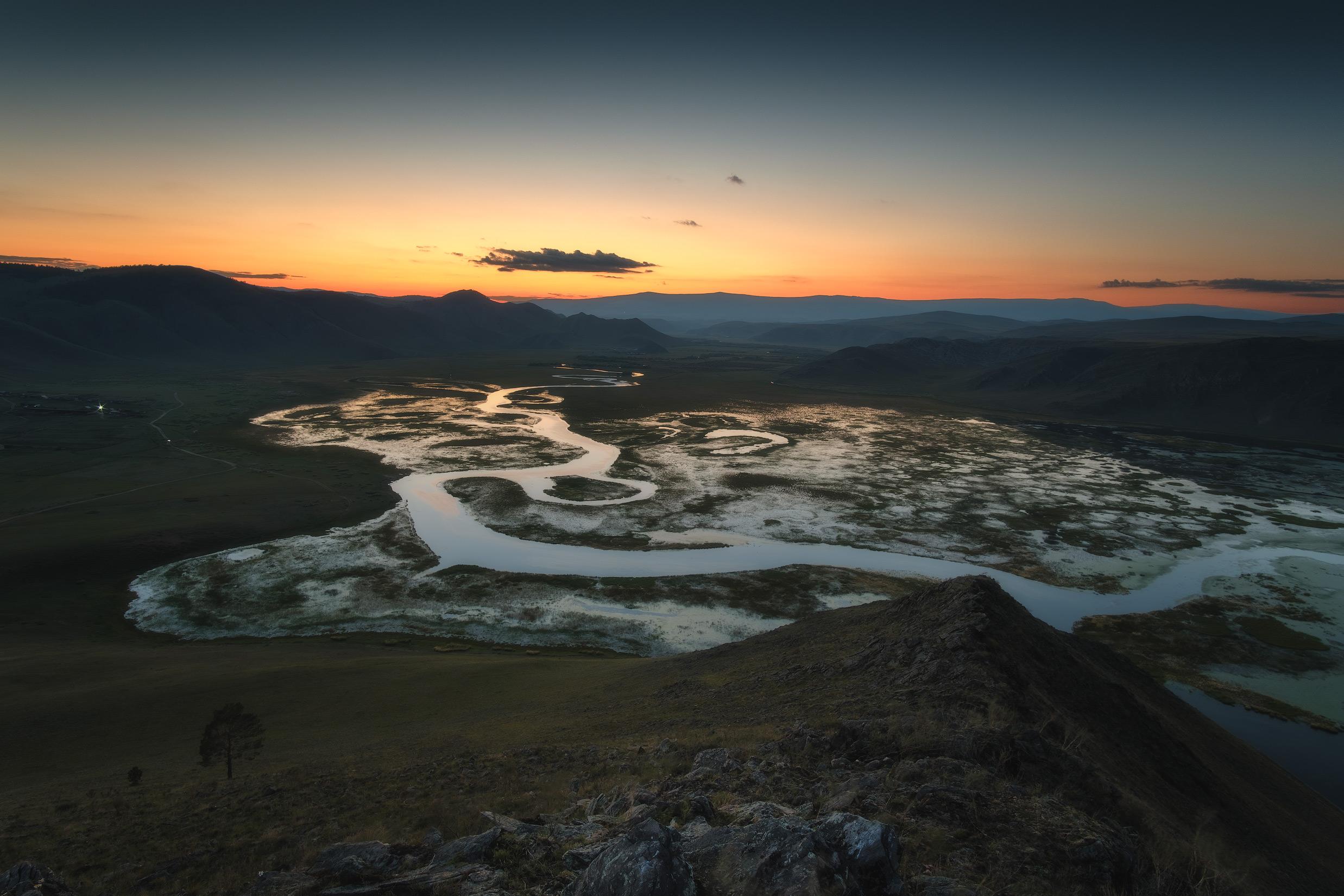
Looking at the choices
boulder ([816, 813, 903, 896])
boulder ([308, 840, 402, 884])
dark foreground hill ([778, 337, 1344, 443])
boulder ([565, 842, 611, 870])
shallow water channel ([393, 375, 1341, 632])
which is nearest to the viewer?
boulder ([816, 813, 903, 896])

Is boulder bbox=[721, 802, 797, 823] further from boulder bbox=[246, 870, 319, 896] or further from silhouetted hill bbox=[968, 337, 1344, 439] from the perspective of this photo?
silhouetted hill bbox=[968, 337, 1344, 439]

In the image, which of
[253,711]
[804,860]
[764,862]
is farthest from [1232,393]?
[253,711]

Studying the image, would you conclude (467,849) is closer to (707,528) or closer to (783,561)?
(783,561)

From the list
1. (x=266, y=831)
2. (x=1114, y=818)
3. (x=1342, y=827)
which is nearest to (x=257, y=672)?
(x=266, y=831)

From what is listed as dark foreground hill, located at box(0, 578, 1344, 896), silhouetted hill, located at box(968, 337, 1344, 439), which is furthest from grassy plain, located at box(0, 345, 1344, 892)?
silhouetted hill, located at box(968, 337, 1344, 439)

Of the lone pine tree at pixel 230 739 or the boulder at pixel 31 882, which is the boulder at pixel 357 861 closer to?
the boulder at pixel 31 882

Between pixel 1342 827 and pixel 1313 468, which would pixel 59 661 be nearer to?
pixel 1342 827

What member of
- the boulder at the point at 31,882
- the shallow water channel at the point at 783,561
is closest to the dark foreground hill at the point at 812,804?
the boulder at the point at 31,882
